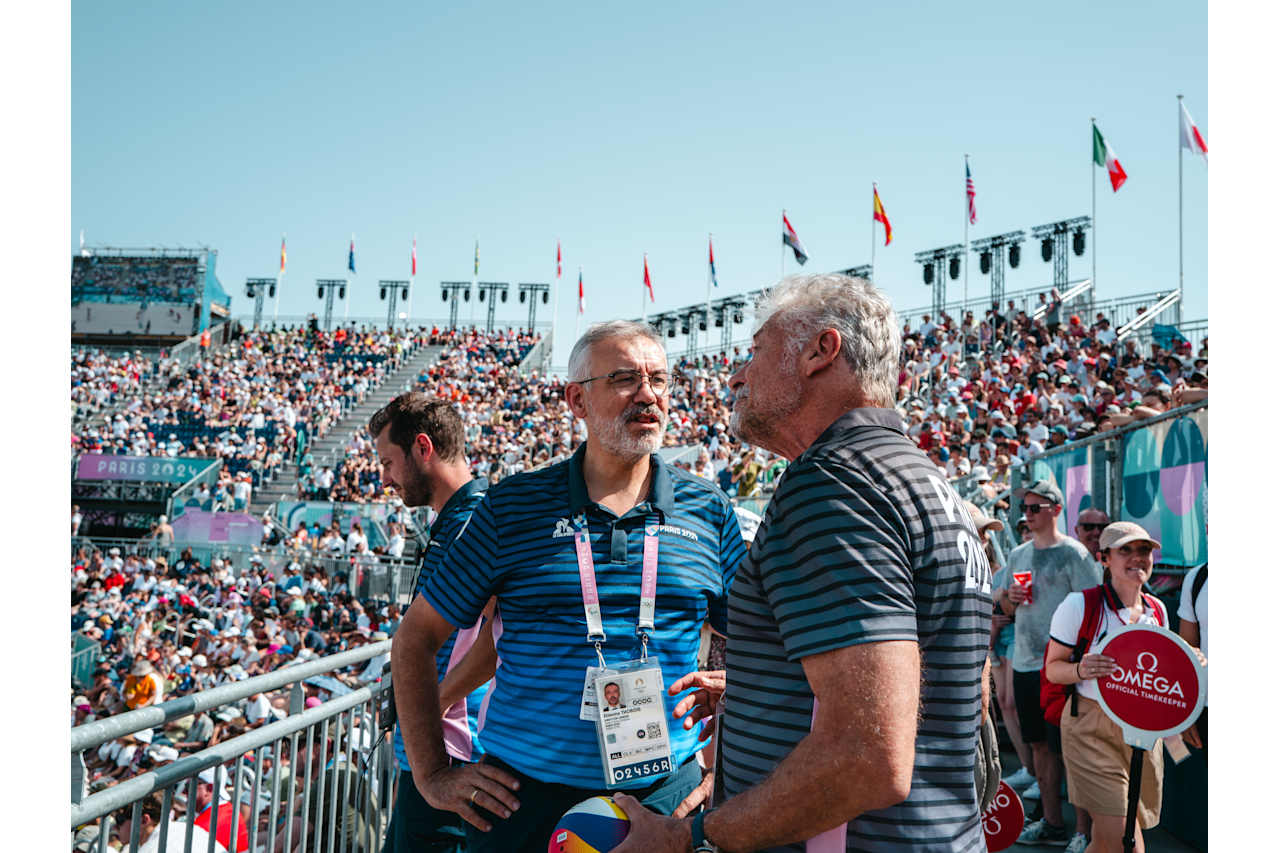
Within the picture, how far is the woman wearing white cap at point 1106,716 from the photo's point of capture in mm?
3889

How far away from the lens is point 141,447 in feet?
93.3

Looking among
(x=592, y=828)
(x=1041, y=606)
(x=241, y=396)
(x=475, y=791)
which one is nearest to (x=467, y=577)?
(x=475, y=791)

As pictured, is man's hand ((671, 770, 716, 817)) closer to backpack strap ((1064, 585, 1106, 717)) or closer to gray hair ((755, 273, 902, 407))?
gray hair ((755, 273, 902, 407))

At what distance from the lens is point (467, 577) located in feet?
7.19

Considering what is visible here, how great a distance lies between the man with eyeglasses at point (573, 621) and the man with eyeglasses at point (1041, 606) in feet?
10.8

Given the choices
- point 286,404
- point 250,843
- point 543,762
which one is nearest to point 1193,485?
point 543,762

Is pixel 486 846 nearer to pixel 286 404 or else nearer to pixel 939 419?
pixel 939 419

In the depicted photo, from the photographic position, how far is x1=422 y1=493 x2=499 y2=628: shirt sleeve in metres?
2.18

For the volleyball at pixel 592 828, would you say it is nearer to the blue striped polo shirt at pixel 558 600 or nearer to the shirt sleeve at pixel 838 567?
the blue striped polo shirt at pixel 558 600

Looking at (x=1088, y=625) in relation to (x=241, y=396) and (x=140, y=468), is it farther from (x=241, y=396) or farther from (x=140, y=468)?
(x=241, y=396)

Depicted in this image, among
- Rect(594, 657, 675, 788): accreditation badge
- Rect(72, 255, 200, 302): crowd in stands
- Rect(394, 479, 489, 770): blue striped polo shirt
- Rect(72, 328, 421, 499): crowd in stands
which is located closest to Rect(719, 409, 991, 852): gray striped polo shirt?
Rect(594, 657, 675, 788): accreditation badge

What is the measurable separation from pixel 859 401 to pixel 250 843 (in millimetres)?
2658

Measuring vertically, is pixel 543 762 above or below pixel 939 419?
below
